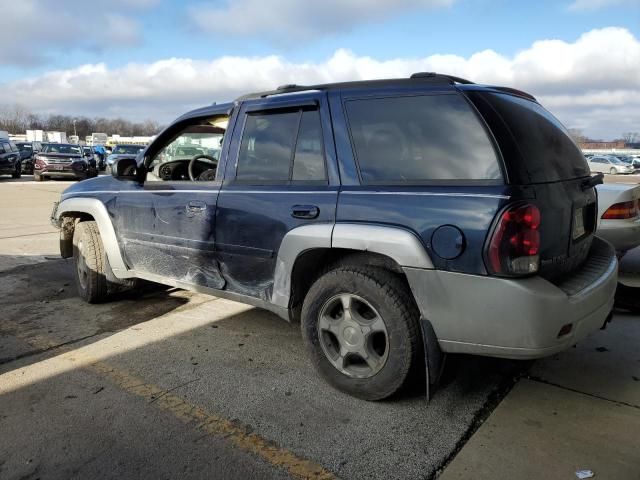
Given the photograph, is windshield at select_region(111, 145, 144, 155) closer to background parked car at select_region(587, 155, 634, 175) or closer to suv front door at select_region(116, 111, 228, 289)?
suv front door at select_region(116, 111, 228, 289)

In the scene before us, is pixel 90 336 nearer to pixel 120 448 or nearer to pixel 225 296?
pixel 225 296

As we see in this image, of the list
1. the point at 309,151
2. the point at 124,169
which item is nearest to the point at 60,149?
the point at 124,169

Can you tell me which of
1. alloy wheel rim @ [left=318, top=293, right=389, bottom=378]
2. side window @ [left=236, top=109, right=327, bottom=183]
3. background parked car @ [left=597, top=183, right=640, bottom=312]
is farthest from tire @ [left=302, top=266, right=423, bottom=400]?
background parked car @ [left=597, top=183, right=640, bottom=312]

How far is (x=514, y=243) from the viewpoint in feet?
8.19

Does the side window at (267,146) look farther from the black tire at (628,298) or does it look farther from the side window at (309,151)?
the black tire at (628,298)

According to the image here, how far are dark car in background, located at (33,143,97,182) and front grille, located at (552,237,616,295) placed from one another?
2346cm

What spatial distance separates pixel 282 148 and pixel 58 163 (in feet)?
73.6

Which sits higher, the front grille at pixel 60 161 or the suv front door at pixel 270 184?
the suv front door at pixel 270 184

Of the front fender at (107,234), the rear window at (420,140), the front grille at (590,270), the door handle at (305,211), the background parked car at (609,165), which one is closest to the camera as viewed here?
the rear window at (420,140)

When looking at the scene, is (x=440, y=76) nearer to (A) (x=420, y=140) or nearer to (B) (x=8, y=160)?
(A) (x=420, y=140)

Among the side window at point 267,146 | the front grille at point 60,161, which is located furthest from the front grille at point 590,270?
the front grille at point 60,161

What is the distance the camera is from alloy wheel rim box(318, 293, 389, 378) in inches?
117

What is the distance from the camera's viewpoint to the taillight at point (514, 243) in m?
2.48

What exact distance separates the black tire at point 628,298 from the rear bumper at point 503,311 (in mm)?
2302
